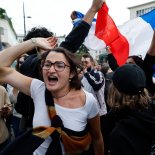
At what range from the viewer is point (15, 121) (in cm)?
457

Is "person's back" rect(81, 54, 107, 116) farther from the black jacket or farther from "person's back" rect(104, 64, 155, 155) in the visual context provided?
the black jacket

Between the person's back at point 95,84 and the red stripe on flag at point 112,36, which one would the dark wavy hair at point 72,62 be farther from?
the person's back at point 95,84

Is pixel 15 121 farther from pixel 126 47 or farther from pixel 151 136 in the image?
pixel 151 136

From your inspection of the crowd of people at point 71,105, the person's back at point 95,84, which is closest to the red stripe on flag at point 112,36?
the person's back at point 95,84

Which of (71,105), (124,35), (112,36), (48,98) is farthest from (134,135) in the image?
(124,35)

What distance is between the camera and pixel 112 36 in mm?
4027

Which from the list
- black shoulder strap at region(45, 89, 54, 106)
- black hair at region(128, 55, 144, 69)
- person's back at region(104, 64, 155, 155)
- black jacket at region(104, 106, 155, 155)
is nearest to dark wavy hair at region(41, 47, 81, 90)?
black shoulder strap at region(45, 89, 54, 106)

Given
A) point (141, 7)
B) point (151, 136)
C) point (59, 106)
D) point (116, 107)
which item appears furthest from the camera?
point (141, 7)

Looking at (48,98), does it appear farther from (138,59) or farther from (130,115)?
(138,59)

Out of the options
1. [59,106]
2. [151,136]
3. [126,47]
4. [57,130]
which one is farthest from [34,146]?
[126,47]

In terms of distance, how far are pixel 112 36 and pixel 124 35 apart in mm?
232

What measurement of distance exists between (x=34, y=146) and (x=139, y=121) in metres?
0.71

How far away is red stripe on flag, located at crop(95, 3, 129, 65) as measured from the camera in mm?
3924

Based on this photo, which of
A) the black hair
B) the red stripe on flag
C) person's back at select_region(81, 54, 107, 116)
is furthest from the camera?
person's back at select_region(81, 54, 107, 116)
